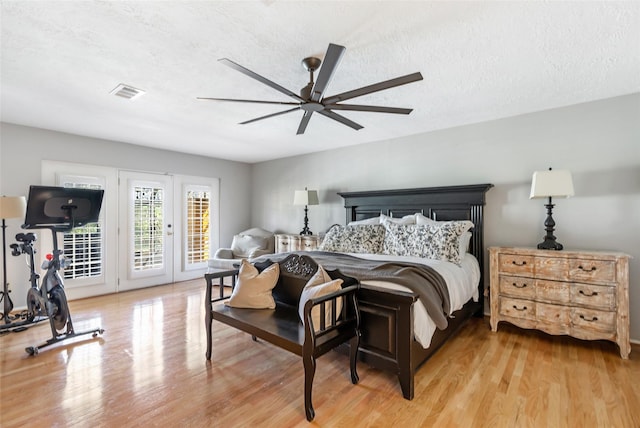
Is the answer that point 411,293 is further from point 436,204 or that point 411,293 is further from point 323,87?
point 436,204

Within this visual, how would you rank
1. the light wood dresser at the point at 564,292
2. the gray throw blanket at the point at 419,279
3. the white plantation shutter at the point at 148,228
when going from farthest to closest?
the white plantation shutter at the point at 148,228
the light wood dresser at the point at 564,292
the gray throw blanket at the point at 419,279

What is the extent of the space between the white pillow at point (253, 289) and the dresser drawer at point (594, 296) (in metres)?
2.73

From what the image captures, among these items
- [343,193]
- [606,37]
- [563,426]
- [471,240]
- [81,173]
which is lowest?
[563,426]

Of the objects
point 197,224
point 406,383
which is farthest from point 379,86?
point 197,224

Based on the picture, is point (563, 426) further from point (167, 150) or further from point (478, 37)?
point (167, 150)

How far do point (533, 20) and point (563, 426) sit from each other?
7.90 feet

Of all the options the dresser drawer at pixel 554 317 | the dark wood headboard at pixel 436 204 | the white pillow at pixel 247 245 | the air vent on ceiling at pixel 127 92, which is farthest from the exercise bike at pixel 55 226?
the dresser drawer at pixel 554 317

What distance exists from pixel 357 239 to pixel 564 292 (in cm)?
207

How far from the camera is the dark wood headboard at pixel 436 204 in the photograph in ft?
11.6

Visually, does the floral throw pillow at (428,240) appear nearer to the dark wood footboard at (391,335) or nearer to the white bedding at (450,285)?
the white bedding at (450,285)

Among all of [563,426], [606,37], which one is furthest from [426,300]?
[606,37]

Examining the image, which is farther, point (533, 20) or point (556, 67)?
point (556, 67)

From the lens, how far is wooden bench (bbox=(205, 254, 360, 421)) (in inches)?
71.1

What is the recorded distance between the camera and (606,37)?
193 cm
